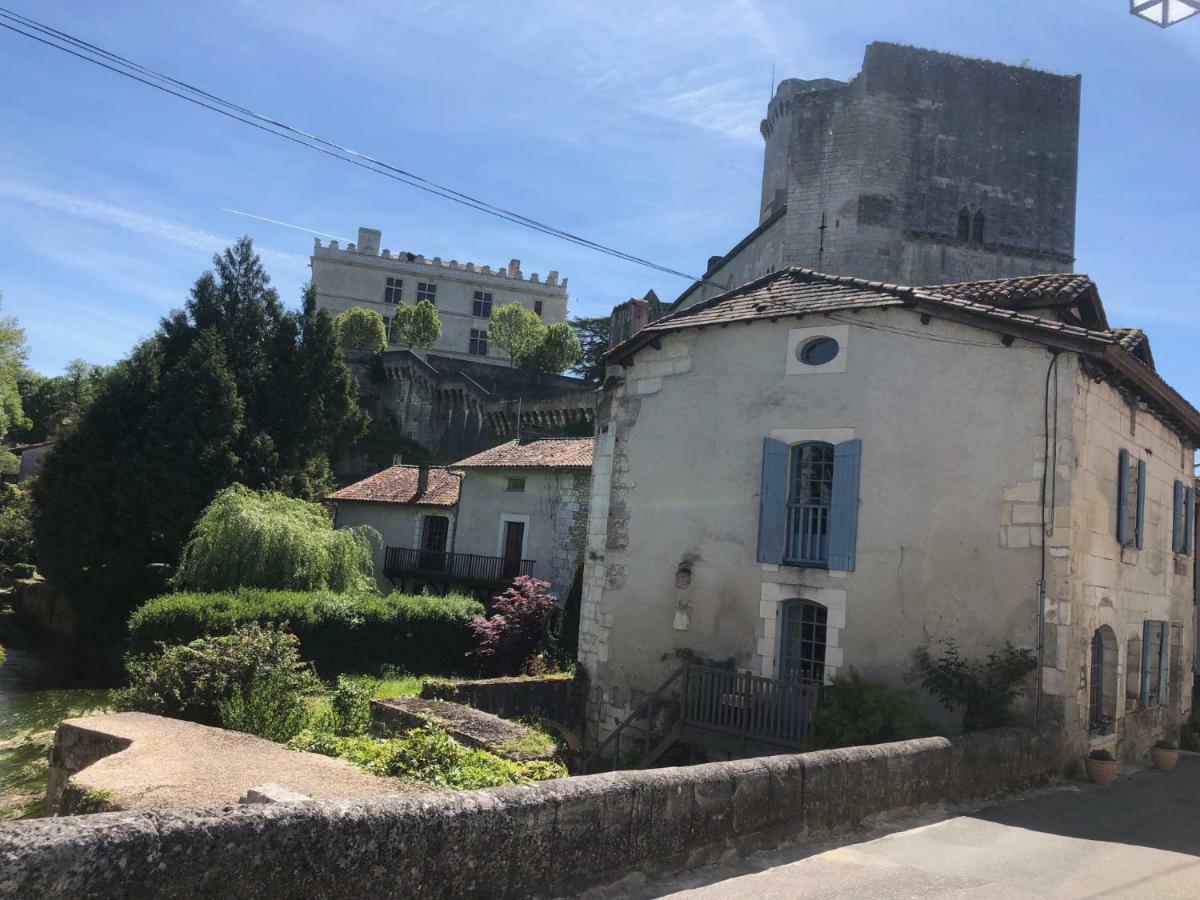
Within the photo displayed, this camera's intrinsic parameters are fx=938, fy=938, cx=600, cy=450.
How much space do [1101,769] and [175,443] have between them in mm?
22227

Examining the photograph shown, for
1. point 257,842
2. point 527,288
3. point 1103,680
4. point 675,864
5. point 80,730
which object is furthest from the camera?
point 527,288

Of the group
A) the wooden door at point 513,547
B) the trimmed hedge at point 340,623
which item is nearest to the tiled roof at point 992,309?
the trimmed hedge at point 340,623

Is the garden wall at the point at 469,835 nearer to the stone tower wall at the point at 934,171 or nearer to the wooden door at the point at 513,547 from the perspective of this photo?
the wooden door at the point at 513,547

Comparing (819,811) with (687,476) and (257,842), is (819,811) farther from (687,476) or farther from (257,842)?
(687,476)

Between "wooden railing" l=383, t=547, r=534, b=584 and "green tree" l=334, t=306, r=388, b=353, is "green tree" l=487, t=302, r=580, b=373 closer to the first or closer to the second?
"green tree" l=334, t=306, r=388, b=353

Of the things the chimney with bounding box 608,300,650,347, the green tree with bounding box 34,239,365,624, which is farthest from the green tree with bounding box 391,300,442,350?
the green tree with bounding box 34,239,365,624

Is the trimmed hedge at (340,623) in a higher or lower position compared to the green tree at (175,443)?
lower

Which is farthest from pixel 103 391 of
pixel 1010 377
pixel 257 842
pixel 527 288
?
pixel 527 288

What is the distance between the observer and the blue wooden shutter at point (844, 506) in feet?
36.5

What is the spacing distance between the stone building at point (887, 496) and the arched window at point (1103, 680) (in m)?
0.03

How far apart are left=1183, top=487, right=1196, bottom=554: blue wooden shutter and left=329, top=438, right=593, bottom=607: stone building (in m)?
12.2

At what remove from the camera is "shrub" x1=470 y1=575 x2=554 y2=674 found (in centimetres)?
1905

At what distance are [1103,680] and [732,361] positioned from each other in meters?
5.94

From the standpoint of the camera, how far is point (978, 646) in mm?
10180
